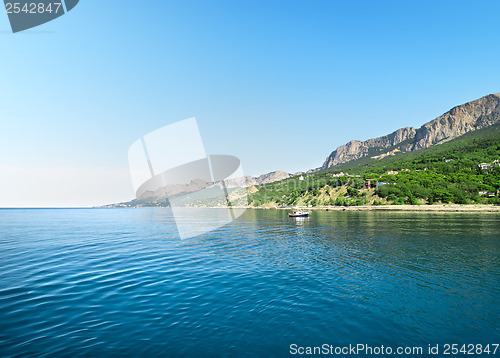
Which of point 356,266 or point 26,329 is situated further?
point 356,266

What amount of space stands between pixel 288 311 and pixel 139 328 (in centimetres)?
851

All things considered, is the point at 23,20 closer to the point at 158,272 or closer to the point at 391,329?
the point at 158,272

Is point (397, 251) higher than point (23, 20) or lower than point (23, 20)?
lower

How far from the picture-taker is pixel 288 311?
49.2ft

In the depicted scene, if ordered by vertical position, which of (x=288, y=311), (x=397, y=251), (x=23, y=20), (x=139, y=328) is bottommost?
(x=397, y=251)

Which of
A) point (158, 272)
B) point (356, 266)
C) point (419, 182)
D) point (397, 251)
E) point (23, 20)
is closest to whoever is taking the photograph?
point (23, 20)

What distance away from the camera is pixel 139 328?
12.7m

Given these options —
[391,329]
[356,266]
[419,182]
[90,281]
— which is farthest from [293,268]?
[419,182]

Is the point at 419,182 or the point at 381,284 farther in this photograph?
the point at 419,182

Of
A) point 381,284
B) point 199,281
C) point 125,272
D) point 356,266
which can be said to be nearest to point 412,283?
point 381,284

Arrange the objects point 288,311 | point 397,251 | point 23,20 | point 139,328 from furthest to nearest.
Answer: point 397,251 < point 23,20 < point 288,311 < point 139,328

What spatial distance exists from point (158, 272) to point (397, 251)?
30658 millimetres

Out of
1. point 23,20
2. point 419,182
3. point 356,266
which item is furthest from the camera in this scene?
point 419,182

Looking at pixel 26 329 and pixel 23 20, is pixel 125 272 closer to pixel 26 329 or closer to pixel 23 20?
pixel 26 329
